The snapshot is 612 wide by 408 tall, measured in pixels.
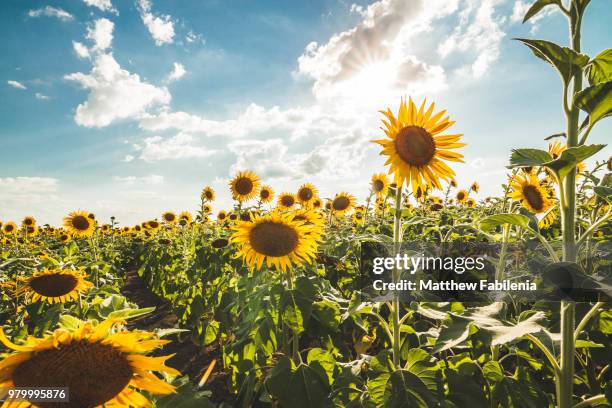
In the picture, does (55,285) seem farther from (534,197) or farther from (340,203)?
(340,203)

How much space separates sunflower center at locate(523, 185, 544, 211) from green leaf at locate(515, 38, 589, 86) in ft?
9.41

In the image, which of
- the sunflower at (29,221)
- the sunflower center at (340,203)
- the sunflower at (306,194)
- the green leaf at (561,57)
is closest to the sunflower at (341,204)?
the sunflower center at (340,203)

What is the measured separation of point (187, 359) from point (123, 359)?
415 centimetres

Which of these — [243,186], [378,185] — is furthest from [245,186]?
[378,185]

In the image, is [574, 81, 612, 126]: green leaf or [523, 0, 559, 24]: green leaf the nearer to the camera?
[574, 81, 612, 126]: green leaf

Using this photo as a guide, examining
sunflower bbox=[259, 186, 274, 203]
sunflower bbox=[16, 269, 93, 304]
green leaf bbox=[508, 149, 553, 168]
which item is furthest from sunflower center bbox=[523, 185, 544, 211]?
sunflower bbox=[259, 186, 274, 203]

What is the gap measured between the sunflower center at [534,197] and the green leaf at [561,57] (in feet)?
9.41

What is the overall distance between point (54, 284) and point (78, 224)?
23.2ft

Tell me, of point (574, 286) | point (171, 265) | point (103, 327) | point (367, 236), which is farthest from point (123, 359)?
point (171, 265)

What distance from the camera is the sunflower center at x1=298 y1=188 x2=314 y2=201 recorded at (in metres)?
9.45

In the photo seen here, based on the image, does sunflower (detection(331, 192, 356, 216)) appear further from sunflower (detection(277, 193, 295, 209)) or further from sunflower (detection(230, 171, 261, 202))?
sunflower (detection(230, 171, 261, 202))

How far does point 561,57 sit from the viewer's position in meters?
1.50

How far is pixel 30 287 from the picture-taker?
3.13m

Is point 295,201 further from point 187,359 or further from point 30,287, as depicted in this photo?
point 30,287
